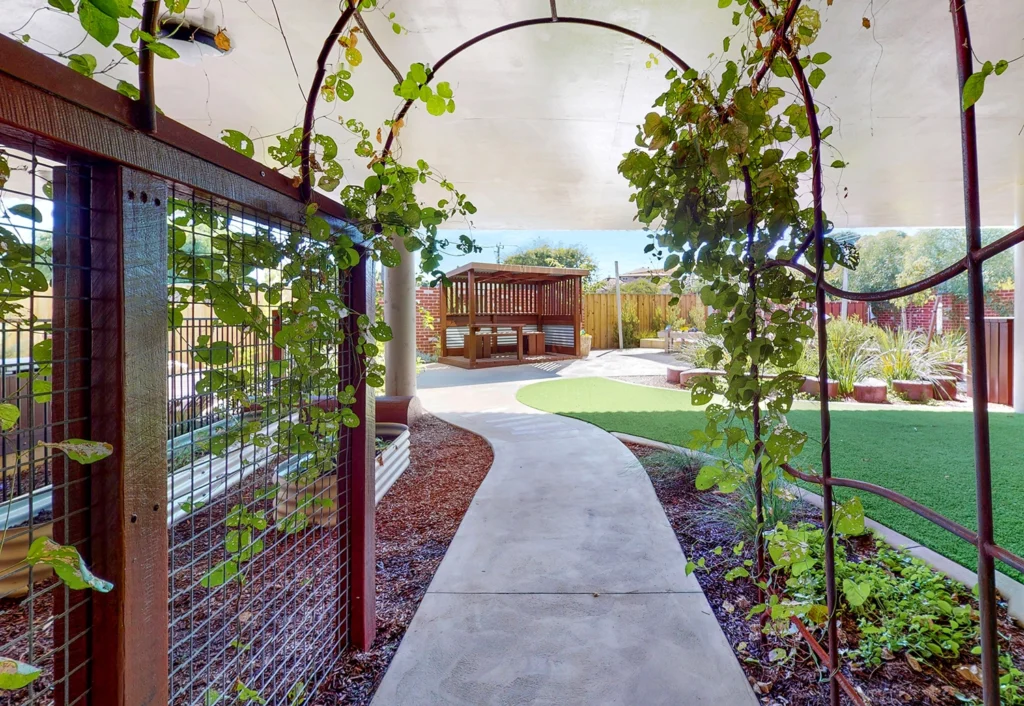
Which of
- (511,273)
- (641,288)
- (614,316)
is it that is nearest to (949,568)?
(511,273)

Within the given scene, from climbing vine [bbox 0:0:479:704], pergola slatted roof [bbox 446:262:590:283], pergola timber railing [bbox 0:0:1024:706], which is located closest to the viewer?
pergola timber railing [bbox 0:0:1024:706]

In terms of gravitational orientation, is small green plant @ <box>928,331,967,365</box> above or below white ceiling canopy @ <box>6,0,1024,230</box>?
below

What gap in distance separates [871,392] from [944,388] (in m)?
1.04

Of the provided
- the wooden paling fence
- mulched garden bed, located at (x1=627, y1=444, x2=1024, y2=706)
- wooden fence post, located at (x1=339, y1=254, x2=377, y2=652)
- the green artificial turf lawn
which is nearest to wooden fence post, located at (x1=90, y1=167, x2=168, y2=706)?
wooden fence post, located at (x1=339, y1=254, x2=377, y2=652)

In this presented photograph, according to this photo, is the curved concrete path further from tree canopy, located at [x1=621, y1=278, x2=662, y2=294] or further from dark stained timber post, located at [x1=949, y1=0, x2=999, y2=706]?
tree canopy, located at [x1=621, y1=278, x2=662, y2=294]

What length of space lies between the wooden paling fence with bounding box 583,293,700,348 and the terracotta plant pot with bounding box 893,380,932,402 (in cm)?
836

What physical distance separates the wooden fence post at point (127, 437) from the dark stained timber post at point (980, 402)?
1.20 m

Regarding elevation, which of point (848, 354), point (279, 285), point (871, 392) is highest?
point (279, 285)

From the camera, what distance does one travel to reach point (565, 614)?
1.69m

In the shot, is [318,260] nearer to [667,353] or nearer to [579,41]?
[579,41]

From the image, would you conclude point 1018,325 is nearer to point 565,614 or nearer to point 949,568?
point 949,568

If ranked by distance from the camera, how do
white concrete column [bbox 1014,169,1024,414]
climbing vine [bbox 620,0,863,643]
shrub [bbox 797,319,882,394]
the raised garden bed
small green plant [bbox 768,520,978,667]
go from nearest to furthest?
1. climbing vine [bbox 620,0,863,643]
2. small green plant [bbox 768,520,978,667]
3. the raised garden bed
4. white concrete column [bbox 1014,169,1024,414]
5. shrub [bbox 797,319,882,394]

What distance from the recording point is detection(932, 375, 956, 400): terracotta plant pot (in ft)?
18.7

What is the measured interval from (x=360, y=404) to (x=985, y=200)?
21.2 ft
